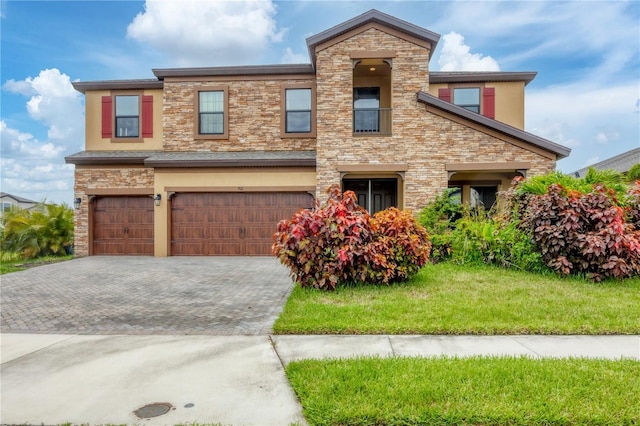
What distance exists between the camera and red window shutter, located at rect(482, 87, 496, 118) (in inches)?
613

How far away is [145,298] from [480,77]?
50.0 feet

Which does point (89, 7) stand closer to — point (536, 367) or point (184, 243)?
point (184, 243)

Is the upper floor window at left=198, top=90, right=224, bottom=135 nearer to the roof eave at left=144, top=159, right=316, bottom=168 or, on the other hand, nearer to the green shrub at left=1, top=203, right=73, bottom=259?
the roof eave at left=144, top=159, right=316, bottom=168

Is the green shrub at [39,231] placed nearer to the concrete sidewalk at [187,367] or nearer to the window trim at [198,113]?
the window trim at [198,113]

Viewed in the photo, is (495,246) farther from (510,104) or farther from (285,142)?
(285,142)

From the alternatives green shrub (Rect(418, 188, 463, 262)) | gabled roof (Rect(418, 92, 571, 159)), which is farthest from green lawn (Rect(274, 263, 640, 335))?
gabled roof (Rect(418, 92, 571, 159))

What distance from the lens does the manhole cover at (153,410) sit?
3.08 meters

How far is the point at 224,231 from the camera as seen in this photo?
46.9 ft

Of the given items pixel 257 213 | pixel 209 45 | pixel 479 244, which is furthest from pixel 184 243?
pixel 479 244

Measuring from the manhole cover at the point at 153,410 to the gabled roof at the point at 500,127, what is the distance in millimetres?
12452

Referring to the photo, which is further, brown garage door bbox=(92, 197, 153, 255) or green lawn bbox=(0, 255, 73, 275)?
brown garage door bbox=(92, 197, 153, 255)

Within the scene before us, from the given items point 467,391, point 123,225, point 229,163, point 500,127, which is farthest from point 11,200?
point 467,391

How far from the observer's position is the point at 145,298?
297 inches

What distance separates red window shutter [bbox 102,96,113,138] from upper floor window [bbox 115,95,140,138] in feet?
0.76
